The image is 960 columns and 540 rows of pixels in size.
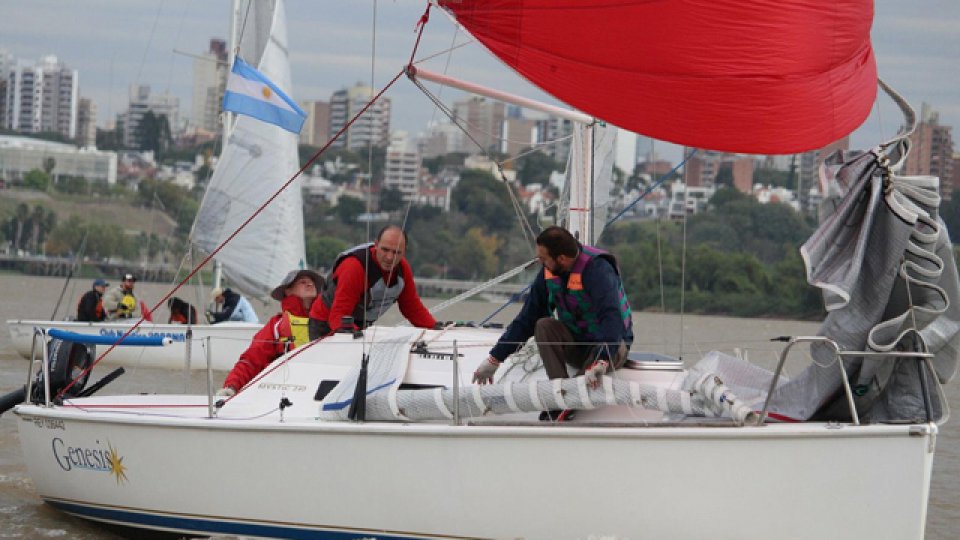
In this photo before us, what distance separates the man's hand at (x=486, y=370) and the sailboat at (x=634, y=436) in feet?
0.61

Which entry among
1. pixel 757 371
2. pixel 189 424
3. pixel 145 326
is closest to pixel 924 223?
pixel 757 371

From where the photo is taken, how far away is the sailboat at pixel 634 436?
244 inches

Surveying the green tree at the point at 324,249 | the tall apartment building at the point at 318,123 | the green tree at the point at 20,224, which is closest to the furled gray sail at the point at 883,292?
the green tree at the point at 324,249

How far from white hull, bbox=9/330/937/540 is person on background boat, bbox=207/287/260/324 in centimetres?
1202

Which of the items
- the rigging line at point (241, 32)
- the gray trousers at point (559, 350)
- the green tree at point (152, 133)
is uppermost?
the green tree at point (152, 133)

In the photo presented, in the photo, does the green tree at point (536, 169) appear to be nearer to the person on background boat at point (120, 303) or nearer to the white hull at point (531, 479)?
the person on background boat at point (120, 303)

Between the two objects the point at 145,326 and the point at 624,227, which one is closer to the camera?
the point at 145,326

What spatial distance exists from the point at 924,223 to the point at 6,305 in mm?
34254

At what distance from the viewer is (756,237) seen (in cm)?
4666

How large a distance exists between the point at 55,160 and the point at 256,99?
72.1 metres

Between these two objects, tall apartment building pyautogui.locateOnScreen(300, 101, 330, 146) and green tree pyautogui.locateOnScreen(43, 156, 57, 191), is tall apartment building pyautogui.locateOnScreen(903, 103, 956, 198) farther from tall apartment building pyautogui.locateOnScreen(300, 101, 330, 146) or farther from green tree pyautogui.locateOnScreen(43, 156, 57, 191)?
green tree pyautogui.locateOnScreen(43, 156, 57, 191)

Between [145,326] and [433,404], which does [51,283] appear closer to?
[145,326]

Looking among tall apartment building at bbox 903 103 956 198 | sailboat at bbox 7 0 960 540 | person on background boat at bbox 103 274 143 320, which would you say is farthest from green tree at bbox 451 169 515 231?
sailboat at bbox 7 0 960 540

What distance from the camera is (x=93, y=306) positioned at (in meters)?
19.3
